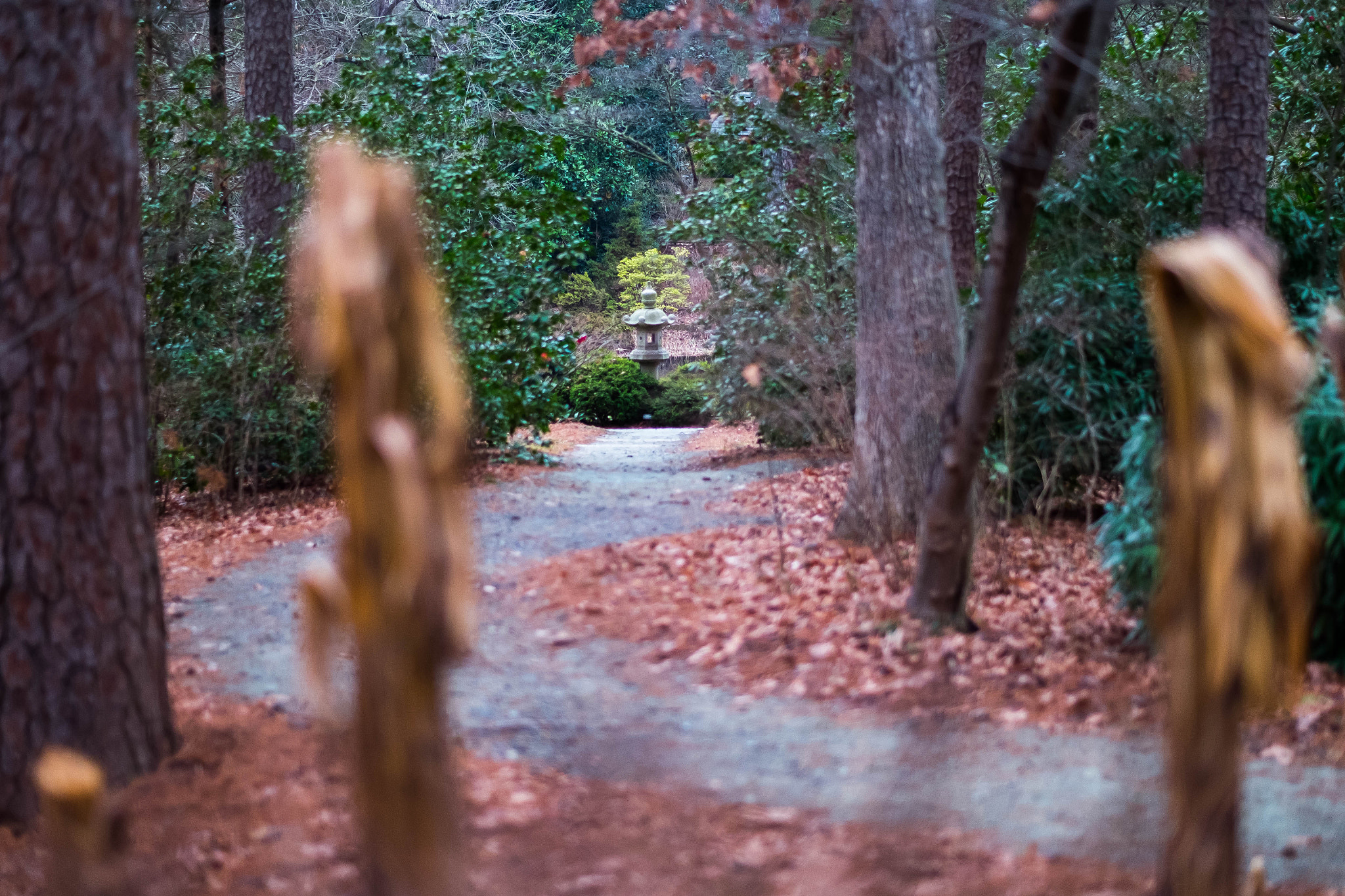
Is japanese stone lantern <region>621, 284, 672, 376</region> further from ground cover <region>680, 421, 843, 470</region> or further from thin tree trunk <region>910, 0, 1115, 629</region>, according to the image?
thin tree trunk <region>910, 0, 1115, 629</region>

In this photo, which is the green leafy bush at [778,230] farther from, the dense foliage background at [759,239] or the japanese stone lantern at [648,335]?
the japanese stone lantern at [648,335]

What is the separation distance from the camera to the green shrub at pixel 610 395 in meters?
23.1

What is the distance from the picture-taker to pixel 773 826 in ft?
10.9

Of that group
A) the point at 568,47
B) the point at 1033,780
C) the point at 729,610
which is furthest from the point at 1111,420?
the point at 568,47

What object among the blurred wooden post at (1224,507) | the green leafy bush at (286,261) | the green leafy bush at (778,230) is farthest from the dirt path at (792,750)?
the green leafy bush at (778,230)

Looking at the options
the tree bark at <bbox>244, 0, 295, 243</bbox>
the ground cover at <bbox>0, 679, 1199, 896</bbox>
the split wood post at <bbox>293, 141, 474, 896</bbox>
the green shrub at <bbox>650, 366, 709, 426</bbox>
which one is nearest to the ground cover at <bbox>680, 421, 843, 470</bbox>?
the green shrub at <bbox>650, 366, 709, 426</bbox>

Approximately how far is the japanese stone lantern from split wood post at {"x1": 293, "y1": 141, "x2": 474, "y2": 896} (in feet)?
78.5

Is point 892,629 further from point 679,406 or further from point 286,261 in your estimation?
point 679,406

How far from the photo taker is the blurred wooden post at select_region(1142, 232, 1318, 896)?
1.24 m

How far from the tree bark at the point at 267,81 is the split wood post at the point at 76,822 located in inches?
444

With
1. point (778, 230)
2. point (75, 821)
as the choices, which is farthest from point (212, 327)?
point (75, 821)

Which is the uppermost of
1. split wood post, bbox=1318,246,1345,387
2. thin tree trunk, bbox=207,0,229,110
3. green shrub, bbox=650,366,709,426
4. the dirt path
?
thin tree trunk, bbox=207,0,229,110

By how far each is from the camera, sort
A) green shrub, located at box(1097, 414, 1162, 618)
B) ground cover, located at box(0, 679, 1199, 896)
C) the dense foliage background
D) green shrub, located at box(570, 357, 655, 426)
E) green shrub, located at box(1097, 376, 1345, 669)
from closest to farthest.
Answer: ground cover, located at box(0, 679, 1199, 896) < green shrub, located at box(1097, 376, 1345, 669) < green shrub, located at box(1097, 414, 1162, 618) < the dense foliage background < green shrub, located at box(570, 357, 655, 426)

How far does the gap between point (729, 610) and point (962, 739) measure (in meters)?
2.09
